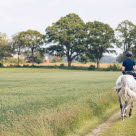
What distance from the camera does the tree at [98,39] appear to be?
97438 millimetres

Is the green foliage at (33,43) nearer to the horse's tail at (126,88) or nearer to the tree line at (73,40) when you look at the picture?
the tree line at (73,40)

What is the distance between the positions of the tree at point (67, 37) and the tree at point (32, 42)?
4135mm

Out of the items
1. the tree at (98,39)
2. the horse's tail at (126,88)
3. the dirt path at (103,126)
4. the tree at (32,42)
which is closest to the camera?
the dirt path at (103,126)

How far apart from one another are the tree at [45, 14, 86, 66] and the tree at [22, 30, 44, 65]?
413 cm

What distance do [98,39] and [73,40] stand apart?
8386mm

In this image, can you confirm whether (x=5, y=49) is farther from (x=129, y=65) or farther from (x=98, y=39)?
(x=129, y=65)

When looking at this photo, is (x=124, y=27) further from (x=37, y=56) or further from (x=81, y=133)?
(x=81, y=133)

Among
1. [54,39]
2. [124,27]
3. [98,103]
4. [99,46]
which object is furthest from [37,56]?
[98,103]

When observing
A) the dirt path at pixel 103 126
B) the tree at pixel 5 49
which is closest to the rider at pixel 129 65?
the dirt path at pixel 103 126

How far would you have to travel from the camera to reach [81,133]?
10.0 meters

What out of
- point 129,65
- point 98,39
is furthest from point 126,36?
point 129,65

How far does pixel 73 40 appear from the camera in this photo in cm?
9900

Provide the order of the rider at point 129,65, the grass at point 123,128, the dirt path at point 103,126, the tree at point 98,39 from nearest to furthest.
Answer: the grass at point 123,128
the dirt path at point 103,126
the rider at point 129,65
the tree at point 98,39

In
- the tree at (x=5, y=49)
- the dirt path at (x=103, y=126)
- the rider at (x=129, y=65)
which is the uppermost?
the tree at (x=5, y=49)
